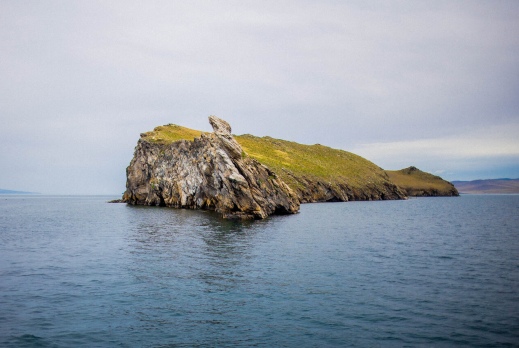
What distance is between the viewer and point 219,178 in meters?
83.4

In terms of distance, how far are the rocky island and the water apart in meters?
34.6

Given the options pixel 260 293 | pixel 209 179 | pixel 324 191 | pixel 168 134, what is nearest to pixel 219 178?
A: pixel 209 179

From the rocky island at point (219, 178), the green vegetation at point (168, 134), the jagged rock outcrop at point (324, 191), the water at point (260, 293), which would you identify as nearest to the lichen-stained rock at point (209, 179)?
the rocky island at point (219, 178)

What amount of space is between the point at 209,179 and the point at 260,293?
243 feet

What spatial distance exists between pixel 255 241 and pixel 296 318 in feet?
89.4

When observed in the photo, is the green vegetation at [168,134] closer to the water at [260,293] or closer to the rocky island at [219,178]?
the rocky island at [219,178]

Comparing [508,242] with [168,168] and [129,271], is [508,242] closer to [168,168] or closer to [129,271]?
[129,271]

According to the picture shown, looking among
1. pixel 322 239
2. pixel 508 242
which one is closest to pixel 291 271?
pixel 322 239

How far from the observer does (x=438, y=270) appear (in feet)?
101

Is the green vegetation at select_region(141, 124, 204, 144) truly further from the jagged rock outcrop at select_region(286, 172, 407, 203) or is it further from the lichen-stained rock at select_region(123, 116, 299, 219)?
the jagged rock outcrop at select_region(286, 172, 407, 203)

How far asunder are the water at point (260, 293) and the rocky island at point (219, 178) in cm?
3459

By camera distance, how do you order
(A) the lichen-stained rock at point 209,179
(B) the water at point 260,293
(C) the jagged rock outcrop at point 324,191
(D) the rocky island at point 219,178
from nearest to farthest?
(B) the water at point 260,293, (A) the lichen-stained rock at point 209,179, (D) the rocky island at point 219,178, (C) the jagged rock outcrop at point 324,191

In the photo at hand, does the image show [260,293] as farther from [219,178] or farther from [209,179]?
[209,179]

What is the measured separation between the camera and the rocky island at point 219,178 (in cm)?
8150
